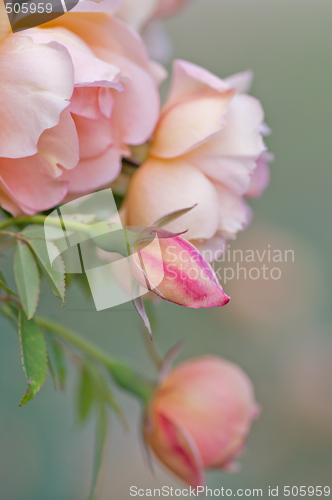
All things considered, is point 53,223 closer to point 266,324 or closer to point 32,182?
point 32,182

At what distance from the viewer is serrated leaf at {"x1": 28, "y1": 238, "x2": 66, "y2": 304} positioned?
0.12 metres

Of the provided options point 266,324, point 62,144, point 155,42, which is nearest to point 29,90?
point 62,144

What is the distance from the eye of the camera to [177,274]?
0.35ft

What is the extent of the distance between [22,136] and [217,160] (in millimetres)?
67

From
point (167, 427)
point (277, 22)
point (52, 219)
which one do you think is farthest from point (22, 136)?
point (277, 22)

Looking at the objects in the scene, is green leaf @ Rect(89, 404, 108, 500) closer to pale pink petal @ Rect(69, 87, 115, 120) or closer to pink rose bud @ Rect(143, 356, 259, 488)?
pink rose bud @ Rect(143, 356, 259, 488)

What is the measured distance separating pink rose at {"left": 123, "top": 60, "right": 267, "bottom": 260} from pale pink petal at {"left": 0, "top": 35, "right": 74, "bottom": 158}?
0.16ft

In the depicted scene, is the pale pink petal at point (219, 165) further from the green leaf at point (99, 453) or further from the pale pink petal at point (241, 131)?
the green leaf at point (99, 453)

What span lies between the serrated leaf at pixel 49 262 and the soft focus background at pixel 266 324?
0.22 m

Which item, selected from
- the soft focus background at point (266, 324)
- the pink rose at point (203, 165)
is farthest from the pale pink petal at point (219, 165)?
the soft focus background at point (266, 324)

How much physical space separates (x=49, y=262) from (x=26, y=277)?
1 cm

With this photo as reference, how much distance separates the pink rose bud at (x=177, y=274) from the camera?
104 mm

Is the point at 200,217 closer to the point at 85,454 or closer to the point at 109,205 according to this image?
the point at 109,205

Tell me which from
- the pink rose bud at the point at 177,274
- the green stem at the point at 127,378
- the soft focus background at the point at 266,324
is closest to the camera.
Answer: the pink rose bud at the point at 177,274
